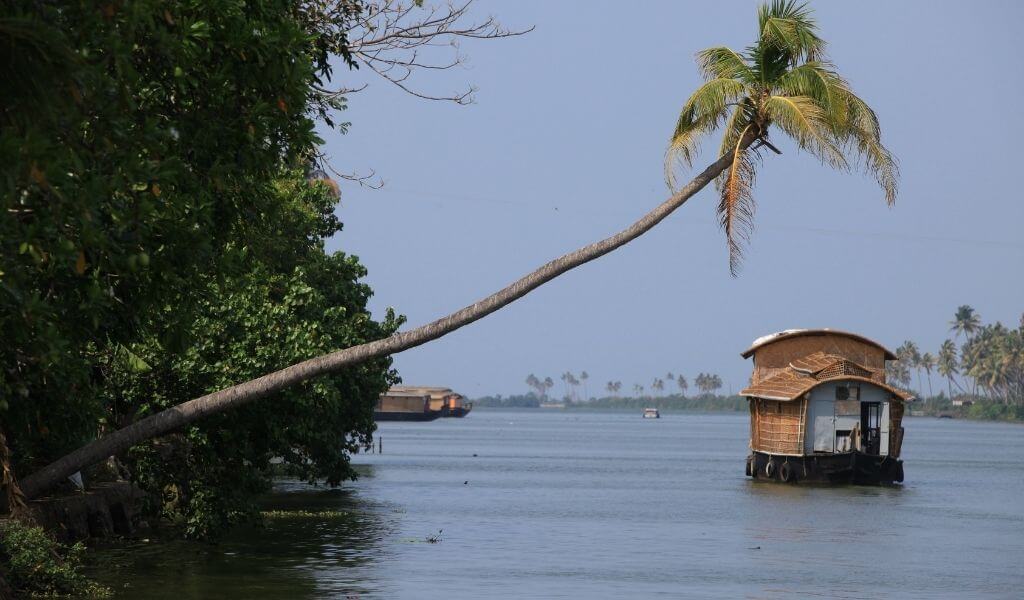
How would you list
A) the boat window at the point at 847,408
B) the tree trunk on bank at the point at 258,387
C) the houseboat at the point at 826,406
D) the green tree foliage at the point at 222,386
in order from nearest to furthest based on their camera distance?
1. the tree trunk on bank at the point at 258,387
2. the green tree foliage at the point at 222,386
3. the houseboat at the point at 826,406
4. the boat window at the point at 847,408

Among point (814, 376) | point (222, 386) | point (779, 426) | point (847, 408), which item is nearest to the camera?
point (222, 386)

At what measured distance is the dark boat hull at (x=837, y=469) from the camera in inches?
2431

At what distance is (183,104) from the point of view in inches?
621

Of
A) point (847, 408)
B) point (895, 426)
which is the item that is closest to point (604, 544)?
point (847, 408)

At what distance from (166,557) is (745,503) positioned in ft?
104

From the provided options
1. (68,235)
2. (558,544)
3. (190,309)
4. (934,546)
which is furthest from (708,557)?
(68,235)

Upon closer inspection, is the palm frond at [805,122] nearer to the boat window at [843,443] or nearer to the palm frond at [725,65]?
the palm frond at [725,65]

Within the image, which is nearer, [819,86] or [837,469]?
[819,86]

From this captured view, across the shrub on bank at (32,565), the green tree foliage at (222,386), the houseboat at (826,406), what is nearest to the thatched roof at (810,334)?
the houseboat at (826,406)

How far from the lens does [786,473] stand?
63.7 m

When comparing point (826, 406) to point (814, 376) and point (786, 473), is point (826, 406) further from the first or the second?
point (786, 473)

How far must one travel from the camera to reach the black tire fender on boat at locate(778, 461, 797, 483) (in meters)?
63.2

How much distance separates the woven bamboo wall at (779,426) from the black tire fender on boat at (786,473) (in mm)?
671

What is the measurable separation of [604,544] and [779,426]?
25811mm
